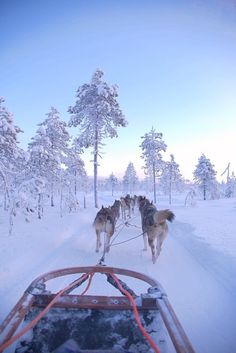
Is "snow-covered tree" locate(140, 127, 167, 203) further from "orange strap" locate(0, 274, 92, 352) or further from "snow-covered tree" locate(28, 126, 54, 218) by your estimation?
"orange strap" locate(0, 274, 92, 352)

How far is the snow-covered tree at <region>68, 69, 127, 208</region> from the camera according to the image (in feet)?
73.5

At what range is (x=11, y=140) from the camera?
16.8 metres

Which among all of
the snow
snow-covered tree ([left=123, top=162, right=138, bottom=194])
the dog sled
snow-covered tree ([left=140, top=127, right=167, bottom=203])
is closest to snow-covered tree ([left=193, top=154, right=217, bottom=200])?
snow-covered tree ([left=140, top=127, right=167, bottom=203])

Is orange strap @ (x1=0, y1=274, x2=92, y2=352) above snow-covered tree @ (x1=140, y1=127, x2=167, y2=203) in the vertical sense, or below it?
below

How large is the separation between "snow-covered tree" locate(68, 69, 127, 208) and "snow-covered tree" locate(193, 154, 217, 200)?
28648mm

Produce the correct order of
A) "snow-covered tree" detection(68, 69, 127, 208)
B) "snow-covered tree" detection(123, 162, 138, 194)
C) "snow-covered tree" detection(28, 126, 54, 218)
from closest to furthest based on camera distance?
"snow-covered tree" detection(28, 126, 54, 218) → "snow-covered tree" detection(68, 69, 127, 208) → "snow-covered tree" detection(123, 162, 138, 194)

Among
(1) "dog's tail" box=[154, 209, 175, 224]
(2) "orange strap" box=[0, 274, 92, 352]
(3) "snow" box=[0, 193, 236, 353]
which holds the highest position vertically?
(1) "dog's tail" box=[154, 209, 175, 224]

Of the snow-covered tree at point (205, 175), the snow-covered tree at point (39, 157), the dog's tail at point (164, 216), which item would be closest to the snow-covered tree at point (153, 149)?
the snow-covered tree at point (205, 175)

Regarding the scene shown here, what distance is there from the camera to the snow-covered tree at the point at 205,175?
46.0m

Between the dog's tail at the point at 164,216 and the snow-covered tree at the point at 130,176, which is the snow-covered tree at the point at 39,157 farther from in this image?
the snow-covered tree at the point at 130,176

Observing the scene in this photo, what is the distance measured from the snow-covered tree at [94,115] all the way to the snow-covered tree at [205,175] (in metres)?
28.6

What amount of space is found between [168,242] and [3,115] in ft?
49.7

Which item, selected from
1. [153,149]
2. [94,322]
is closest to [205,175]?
[153,149]

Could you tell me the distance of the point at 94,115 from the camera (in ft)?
73.6
